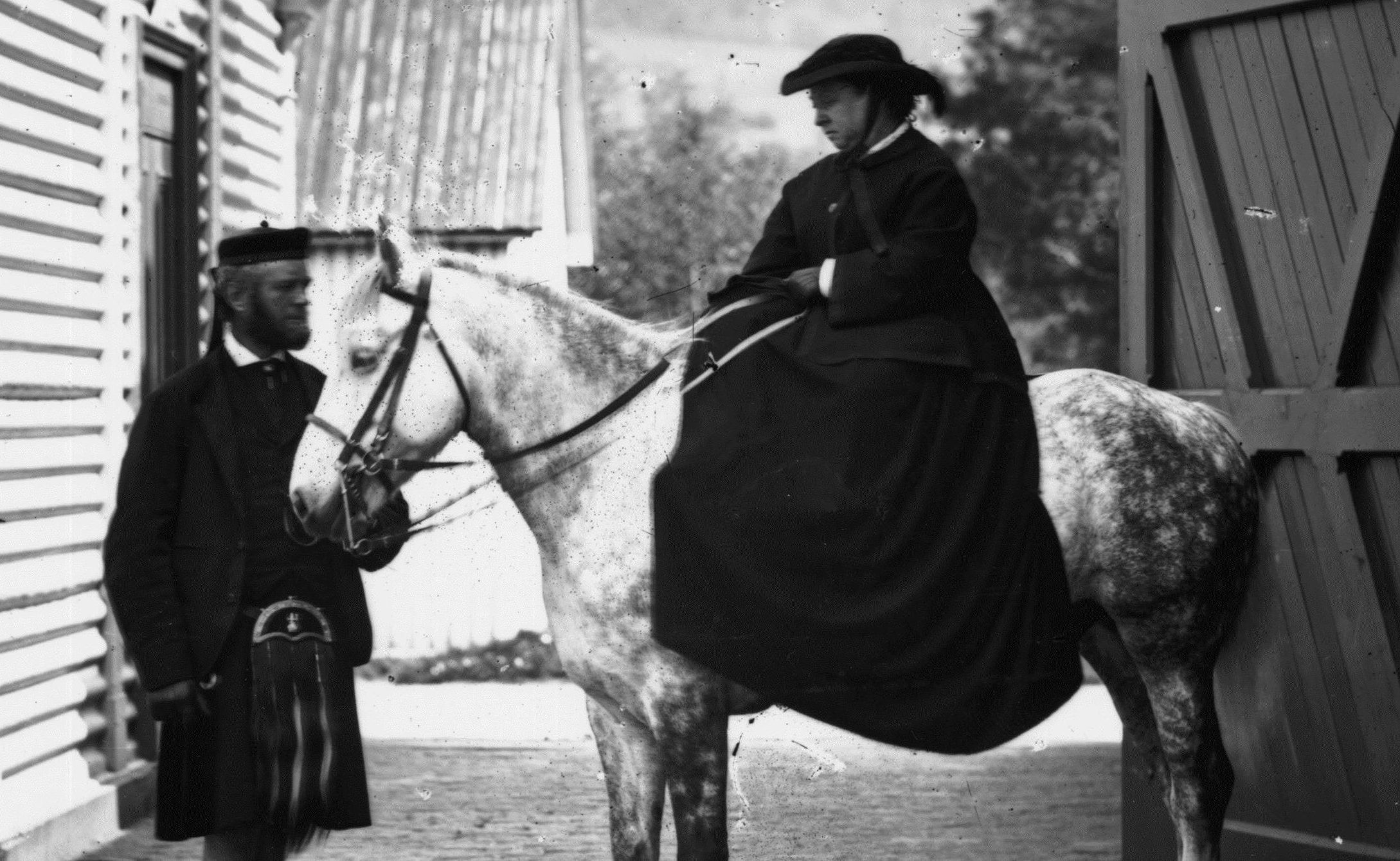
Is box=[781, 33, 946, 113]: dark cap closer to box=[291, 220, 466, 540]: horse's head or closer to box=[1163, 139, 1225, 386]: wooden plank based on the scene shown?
box=[291, 220, 466, 540]: horse's head

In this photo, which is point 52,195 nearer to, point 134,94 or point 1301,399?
point 134,94

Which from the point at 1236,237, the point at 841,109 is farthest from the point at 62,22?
the point at 1236,237

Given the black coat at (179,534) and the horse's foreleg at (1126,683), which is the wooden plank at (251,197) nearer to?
the black coat at (179,534)

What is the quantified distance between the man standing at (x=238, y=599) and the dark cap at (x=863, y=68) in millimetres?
1488

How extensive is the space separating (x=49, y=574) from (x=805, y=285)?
130 inches

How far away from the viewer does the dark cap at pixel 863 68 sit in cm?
456

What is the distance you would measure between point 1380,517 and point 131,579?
3.64 m

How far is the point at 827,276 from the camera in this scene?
14.9 feet

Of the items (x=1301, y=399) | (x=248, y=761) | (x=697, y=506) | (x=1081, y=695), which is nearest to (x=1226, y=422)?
(x=1301, y=399)

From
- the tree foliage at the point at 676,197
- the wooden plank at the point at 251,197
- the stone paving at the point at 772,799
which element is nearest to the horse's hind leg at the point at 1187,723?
the stone paving at the point at 772,799

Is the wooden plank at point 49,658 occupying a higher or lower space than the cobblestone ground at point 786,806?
higher

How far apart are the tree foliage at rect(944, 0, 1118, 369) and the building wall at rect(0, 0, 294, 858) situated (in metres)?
15.2

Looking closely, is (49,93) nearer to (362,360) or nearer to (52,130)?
(52,130)

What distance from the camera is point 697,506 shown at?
4332 mm
